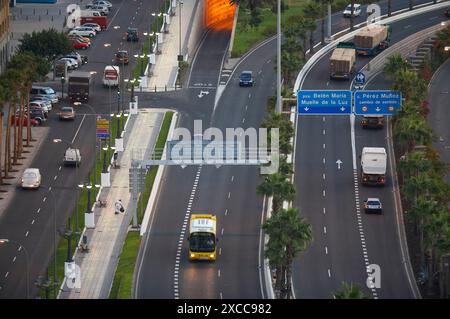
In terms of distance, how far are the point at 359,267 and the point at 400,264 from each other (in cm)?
408

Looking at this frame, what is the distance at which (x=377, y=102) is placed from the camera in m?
180

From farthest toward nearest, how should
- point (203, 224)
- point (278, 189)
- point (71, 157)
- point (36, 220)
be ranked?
1. point (71, 157)
2. point (36, 220)
3. point (278, 189)
4. point (203, 224)

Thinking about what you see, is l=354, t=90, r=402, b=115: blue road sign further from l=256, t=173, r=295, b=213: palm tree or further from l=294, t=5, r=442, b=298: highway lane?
l=256, t=173, r=295, b=213: palm tree

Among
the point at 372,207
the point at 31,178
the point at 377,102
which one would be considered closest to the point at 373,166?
the point at 372,207

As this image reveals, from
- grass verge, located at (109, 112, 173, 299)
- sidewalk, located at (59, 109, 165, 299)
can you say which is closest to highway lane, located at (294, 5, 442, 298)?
grass verge, located at (109, 112, 173, 299)

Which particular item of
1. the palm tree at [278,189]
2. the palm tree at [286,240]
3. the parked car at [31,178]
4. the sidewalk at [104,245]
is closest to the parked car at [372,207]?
the palm tree at [278,189]

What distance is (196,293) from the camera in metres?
158

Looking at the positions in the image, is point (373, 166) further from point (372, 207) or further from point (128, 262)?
point (128, 262)

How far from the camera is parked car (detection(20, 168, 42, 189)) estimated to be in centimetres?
18850

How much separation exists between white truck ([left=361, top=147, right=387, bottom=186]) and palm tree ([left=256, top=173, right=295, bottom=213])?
17808 mm

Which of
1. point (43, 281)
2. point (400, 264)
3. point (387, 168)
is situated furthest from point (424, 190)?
point (43, 281)

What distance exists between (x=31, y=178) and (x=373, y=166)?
34560 mm

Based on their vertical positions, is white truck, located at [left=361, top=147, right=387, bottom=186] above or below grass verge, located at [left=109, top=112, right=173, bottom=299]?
above

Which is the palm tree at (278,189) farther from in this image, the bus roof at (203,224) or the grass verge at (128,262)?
the grass verge at (128,262)
